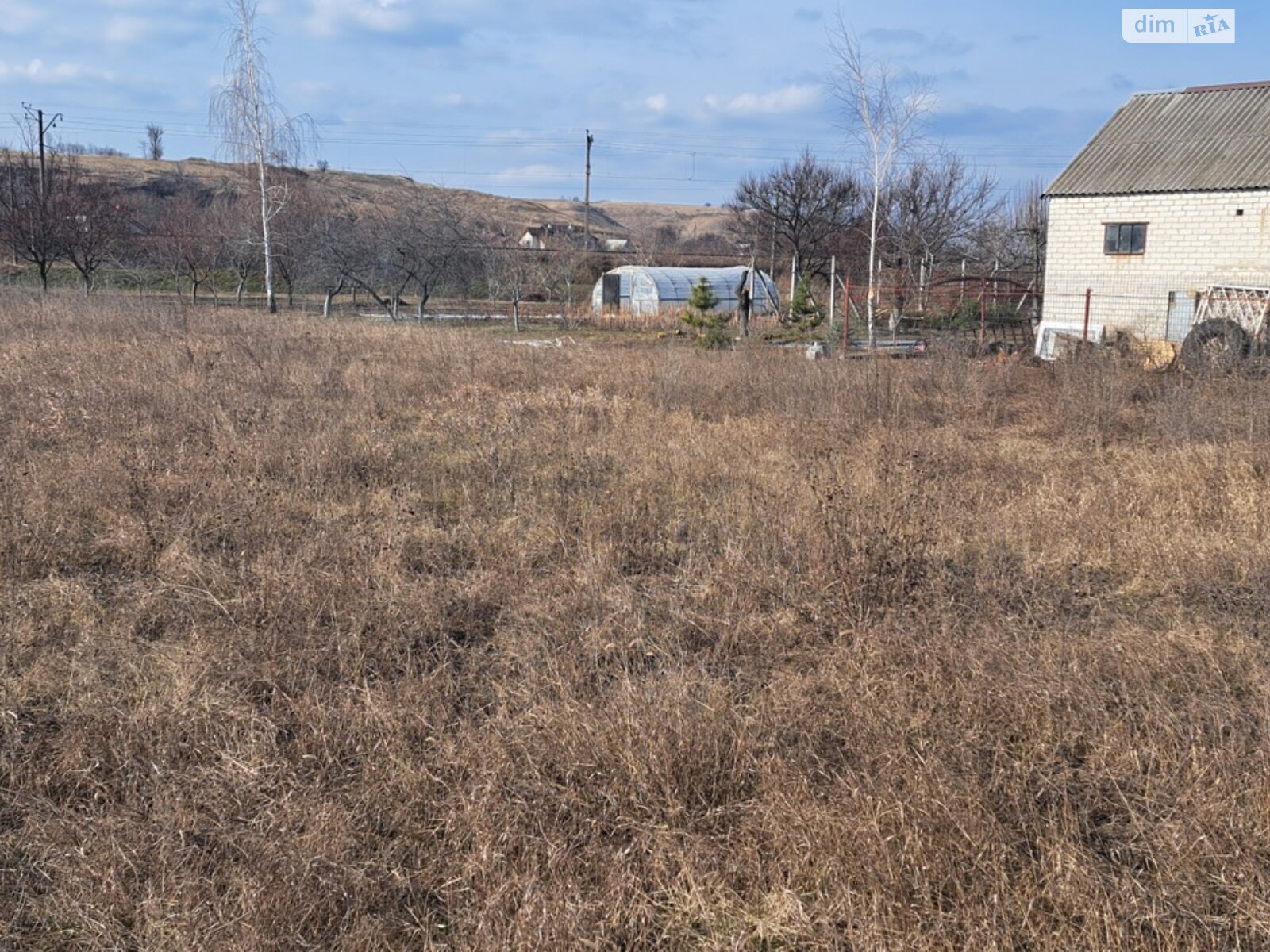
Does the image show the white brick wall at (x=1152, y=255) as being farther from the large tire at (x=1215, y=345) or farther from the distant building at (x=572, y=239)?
the distant building at (x=572, y=239)

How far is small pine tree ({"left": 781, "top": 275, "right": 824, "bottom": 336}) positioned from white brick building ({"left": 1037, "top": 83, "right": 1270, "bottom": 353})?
5483mm

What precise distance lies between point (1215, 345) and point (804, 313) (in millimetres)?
11602

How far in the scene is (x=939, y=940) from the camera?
2.62 m

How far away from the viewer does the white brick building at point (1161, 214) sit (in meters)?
19.1

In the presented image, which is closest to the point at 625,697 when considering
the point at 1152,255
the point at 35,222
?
the point at 1152,255

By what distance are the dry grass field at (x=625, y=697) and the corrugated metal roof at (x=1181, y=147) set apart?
13.2 meters

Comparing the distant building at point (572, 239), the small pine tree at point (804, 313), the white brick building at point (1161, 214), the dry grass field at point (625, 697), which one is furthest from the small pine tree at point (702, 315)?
the distant building at point (572, 239)

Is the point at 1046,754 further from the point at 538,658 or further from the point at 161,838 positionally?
the point at 161,838

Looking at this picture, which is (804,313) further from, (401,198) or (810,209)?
(401,198)

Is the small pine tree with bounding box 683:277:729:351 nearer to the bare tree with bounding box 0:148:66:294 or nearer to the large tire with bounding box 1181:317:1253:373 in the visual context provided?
the large tire with bounding box 1181:317:1253:373

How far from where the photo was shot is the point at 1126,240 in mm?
20812

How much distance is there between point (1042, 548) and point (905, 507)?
930 mm

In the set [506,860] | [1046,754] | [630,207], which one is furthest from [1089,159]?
[630,207]

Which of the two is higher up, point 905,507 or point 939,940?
point 905,507
